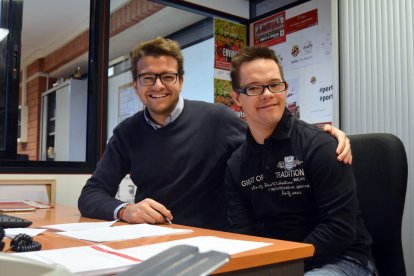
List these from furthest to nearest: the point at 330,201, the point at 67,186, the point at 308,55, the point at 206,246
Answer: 1. the point at 308,55
2. the point at 67,186
3. the point at 330,201
4. the point at 206,246

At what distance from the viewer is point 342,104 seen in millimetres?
2580

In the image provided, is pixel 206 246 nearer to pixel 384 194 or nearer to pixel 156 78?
pixel 384 194

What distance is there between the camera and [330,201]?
3.94 ft

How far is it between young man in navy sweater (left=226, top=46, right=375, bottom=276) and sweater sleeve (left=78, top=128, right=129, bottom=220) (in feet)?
1.50

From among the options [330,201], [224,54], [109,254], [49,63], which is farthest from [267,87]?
[49,63]

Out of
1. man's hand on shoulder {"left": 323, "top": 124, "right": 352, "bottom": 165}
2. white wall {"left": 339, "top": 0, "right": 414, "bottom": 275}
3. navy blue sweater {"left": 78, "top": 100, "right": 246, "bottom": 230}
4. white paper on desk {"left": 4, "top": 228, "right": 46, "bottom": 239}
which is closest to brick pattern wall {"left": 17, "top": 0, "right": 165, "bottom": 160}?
white wall {"left": 339, "top": 0, "right": 414, "bottom": 275}

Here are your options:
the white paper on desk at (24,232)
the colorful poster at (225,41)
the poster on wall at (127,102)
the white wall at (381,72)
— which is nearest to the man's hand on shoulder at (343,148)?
the white paper on desk at (24,232)

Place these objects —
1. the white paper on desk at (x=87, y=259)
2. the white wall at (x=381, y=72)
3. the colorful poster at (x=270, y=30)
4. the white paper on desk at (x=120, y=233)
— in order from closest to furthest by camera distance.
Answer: the white paper on desk at (x=87, y=259)
the white paper on desk at (x=120, y=233)
the white wall at (x=381, y=72)
the colorful poster at (x=270, y=30)

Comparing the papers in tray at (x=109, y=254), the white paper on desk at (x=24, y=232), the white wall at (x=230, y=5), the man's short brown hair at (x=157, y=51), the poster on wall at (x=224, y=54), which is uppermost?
the white wall at (x=230, y=5)

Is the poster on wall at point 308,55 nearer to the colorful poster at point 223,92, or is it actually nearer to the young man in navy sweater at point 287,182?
the colorful poster at point 223,92

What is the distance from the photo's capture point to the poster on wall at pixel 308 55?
114 inches

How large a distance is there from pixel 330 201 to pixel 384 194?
0.19 meters

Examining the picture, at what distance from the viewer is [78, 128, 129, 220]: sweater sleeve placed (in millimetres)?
1455

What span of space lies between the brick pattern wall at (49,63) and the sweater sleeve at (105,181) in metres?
2.13
